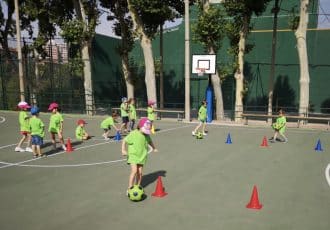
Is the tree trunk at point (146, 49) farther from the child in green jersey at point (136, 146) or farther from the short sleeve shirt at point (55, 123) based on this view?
the child in green jersey at point (136, 146)

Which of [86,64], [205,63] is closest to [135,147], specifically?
[205,63]

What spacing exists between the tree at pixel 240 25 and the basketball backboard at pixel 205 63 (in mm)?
1587

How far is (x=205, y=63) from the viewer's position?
73.1 feet

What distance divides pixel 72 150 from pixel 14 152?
2.11m

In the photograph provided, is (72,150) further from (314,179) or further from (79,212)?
(314,179)

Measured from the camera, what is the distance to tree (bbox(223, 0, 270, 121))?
20703mm

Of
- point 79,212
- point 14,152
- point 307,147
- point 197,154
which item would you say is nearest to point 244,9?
point 307,147

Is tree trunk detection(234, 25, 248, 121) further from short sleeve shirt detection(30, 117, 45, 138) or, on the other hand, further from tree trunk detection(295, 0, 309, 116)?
short sleeve shirt detection(30, 117, 45, 138)

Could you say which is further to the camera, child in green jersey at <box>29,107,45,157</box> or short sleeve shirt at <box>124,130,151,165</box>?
child in green jersey at <box>29,107,45,157</box>

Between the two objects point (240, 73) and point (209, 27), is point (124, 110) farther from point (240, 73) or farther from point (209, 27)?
point (240, 73)

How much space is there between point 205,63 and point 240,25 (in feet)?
10.6

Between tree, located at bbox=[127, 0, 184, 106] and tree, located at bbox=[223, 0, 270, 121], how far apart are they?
3694 mm

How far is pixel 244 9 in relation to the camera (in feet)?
67.9

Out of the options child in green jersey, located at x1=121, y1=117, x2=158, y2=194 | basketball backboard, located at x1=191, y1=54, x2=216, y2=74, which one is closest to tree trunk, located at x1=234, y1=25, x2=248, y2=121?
basketball backboard, located at x1=191, y1=54, x2=216, y2=74
